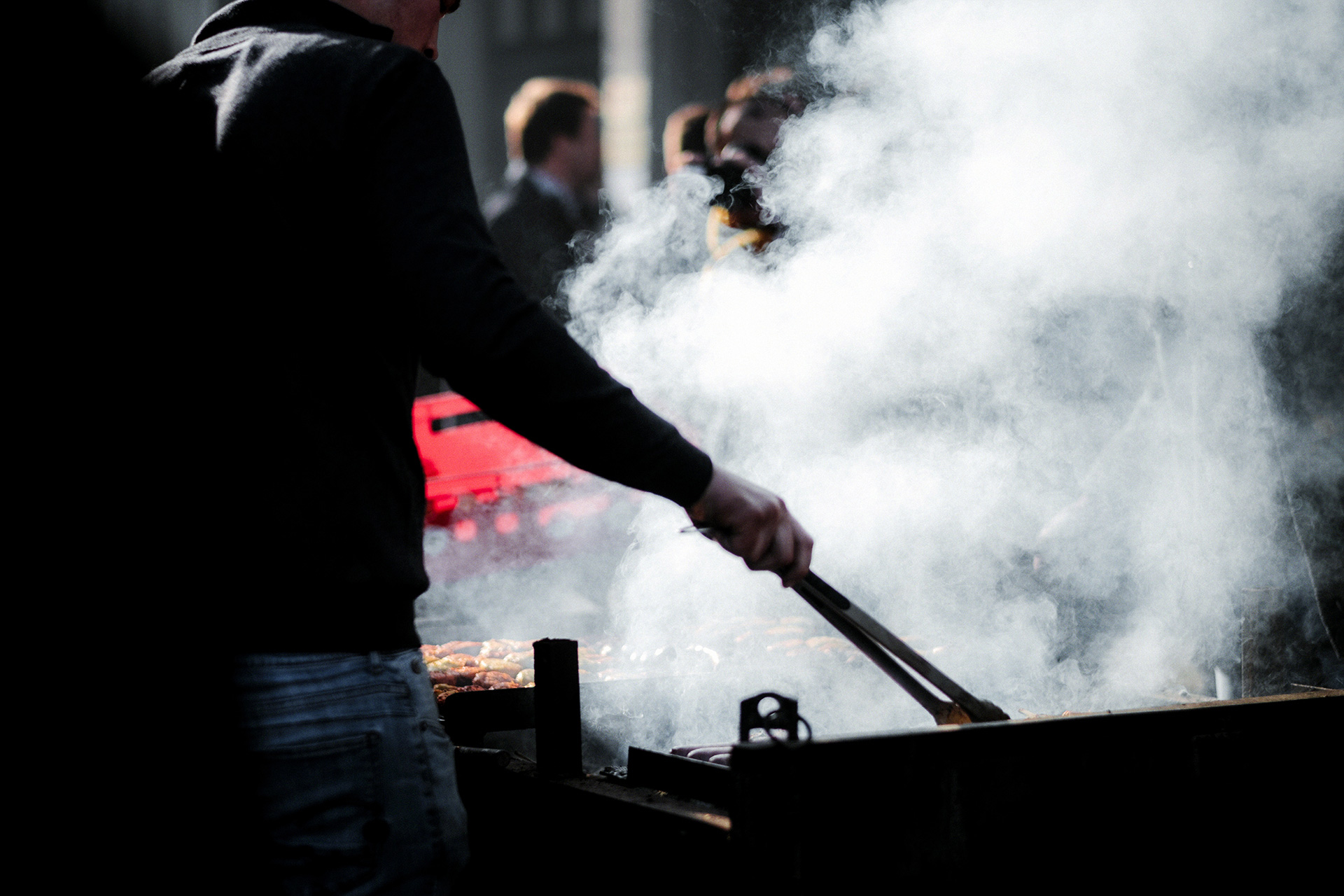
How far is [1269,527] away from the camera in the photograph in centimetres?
332

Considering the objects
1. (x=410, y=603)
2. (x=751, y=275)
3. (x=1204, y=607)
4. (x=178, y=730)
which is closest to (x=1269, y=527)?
(x=1204, y=607)

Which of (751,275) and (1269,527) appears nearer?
(1269,527)

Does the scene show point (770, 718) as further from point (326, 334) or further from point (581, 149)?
point (581, 149)

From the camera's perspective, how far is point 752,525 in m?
1.60

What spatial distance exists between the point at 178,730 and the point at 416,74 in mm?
903

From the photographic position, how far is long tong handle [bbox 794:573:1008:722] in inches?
75.3

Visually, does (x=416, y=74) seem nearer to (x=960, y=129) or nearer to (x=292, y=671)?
(x=292, y=671)

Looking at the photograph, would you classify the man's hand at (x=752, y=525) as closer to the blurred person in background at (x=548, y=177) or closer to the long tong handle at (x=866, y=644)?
the long tong handle at (x=866, y=644)

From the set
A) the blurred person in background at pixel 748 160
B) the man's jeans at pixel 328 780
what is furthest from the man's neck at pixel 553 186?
the man's jeans at pixel 328 780

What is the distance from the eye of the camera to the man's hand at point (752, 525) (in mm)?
1556

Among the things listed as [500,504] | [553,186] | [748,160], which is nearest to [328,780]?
[748,160]

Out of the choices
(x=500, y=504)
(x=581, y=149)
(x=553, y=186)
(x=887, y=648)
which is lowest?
(x=887, y=648)

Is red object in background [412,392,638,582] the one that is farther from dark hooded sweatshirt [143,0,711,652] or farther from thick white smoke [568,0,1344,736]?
dark hooded sweatshirt [143,0,711,652]

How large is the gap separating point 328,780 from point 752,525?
69cm
